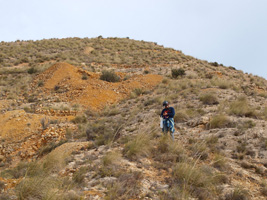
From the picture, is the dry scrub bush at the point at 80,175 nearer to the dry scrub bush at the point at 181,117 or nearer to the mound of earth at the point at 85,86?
the dry scrub bush at the point at 181,117

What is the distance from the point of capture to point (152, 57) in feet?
82.7

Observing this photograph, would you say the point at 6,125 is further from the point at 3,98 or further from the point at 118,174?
the point at 118,174

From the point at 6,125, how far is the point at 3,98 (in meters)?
4.17

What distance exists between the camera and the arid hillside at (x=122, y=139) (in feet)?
12.7

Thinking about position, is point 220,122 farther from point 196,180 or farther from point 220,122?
point 196,180

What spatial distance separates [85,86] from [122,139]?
7871 millimetres

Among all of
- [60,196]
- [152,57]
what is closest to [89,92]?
[60,196]

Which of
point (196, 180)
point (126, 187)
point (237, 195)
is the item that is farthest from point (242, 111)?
point (126, 187)

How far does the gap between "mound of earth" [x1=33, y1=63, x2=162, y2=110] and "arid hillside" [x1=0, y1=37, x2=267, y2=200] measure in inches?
2.8

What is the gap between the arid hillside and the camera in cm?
386

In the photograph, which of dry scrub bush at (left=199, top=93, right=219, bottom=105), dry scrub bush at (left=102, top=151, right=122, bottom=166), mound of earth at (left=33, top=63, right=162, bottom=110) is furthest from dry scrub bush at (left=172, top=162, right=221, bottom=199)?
mound of earth at (left=33, top=63, right=162, bottom=110)

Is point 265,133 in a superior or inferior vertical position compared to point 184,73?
inferior

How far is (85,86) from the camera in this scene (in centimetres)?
1334

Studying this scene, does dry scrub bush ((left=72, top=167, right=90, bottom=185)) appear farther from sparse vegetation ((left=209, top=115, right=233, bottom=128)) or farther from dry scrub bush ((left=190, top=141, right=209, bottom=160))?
sparse vegetation ((left=209, top=115, right=233, bottom=128))
